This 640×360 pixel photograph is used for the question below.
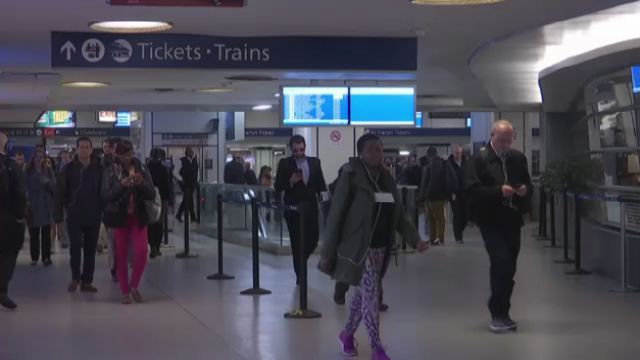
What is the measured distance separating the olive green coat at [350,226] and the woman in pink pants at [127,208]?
375 centimetres

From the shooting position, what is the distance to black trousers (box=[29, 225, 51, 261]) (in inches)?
568

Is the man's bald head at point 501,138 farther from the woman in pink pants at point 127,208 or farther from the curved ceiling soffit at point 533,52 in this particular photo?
the woman in pink pants at point 127,208

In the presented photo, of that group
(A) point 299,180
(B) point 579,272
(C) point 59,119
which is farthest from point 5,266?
(C) point 59,119

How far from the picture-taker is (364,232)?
22.8ft

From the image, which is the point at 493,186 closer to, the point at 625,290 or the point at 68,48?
the point at 625,290

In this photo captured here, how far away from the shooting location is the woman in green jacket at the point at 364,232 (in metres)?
6.94

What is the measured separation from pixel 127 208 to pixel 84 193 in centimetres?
87

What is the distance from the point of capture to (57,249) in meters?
16.9

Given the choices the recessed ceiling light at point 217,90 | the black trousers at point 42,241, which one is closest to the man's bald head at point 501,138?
the black trousers at point 42,241

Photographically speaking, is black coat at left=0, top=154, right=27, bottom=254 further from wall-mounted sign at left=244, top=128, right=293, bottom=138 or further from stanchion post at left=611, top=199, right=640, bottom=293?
wall-mounted sign at left=244, top=128, right=293, bottom=138

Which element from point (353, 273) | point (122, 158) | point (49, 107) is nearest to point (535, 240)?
point (122, 158)

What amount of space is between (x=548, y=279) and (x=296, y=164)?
3.76m

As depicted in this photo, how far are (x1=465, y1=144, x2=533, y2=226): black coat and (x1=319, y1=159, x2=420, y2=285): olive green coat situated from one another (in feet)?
4.89

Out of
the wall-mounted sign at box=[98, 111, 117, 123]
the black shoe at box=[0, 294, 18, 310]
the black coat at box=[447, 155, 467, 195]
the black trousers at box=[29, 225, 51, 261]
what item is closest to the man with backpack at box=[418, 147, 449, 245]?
the black coat at box=[447, 155, 467, 195]
